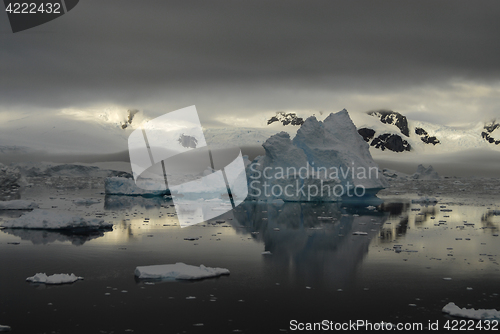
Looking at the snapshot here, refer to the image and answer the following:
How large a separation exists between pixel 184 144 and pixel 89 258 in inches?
2348

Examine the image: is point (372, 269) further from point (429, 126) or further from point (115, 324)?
point (429, 126)

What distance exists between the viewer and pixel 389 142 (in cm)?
9912

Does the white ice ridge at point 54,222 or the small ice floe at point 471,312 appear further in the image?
the white ice ridge at point 54,222

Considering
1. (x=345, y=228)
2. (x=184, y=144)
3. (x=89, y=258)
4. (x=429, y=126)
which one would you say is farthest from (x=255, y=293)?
(x=429, y=126)

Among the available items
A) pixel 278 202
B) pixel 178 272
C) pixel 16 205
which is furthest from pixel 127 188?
pixel 178 272

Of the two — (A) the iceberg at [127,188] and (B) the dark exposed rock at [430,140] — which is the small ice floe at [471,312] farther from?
(B) the dark exposed rock at [430,140]

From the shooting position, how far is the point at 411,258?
432 inches

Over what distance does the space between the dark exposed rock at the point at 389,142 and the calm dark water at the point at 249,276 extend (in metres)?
84.9

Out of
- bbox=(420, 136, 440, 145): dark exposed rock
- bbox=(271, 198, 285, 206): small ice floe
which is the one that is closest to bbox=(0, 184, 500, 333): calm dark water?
bbox=(271, 198, 285, 206): small ice floe

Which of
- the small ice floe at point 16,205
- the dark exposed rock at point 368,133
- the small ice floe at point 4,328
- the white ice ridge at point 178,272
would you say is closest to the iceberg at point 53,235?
the white ice ridge at point 178,272

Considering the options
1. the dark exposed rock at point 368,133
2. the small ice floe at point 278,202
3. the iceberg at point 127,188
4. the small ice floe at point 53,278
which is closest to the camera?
the small ice floe at point 53,278

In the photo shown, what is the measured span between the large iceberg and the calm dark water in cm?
802

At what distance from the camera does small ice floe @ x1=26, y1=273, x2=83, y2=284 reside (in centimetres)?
837

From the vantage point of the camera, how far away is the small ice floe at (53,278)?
837cm
